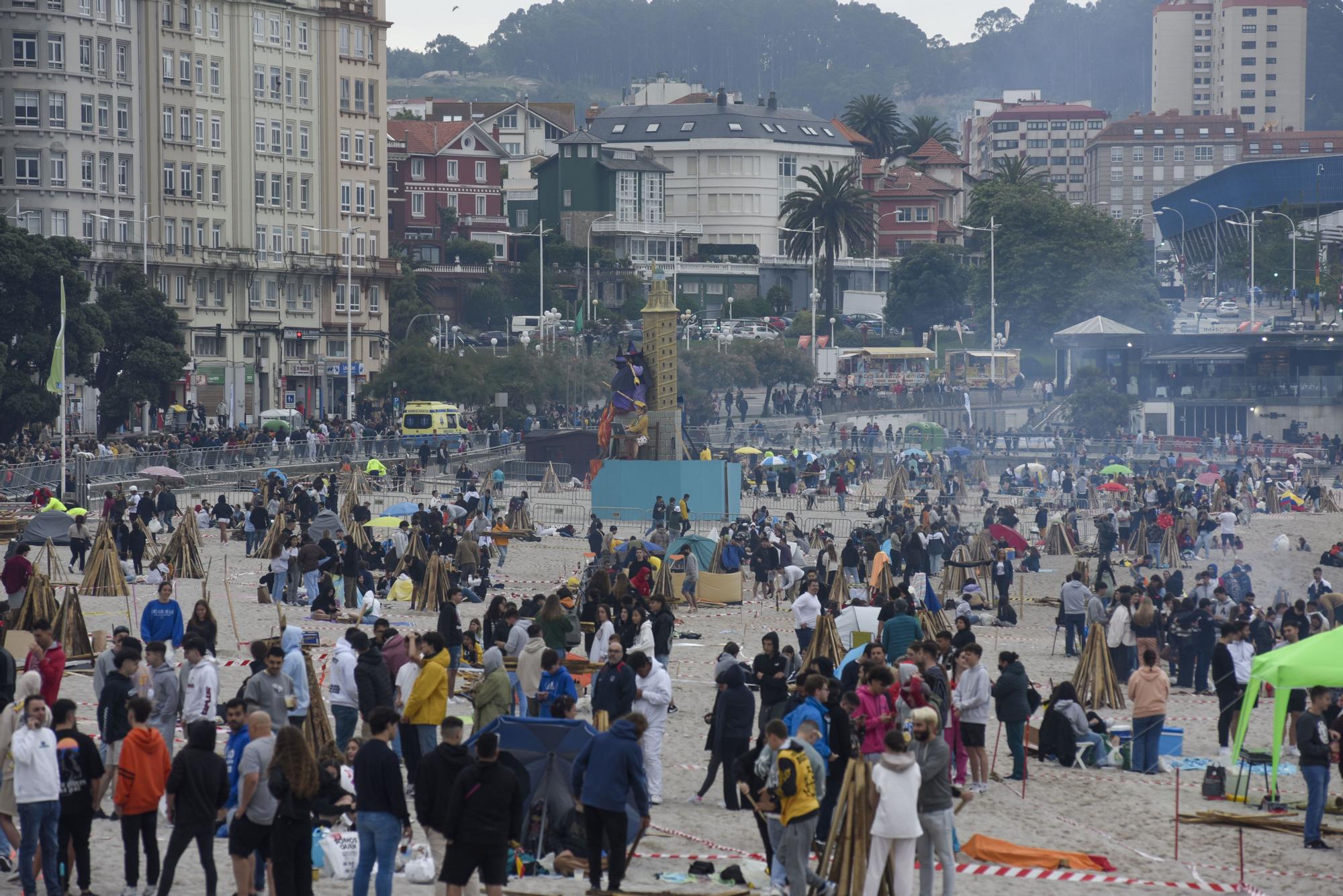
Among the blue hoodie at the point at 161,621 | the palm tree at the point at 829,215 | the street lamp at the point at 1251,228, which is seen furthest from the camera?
the palm tree at the point at 829,215

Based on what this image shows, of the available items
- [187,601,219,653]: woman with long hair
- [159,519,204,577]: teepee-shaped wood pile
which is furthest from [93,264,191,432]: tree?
[187,601,219,653]: woman with long hair

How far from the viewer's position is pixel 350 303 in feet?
237

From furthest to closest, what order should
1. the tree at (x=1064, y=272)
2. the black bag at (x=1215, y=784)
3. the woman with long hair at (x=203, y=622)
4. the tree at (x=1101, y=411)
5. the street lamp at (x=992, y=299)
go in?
the tree at (x=1064, y=272) < the street lamp at (x=992, y=299) < the tree at (x=1101, y=411) < the woman with long hair at (x=203, y=622) < the black bag at (x=1215, y=784)

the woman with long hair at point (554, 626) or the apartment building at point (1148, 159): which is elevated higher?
the apartment building at point (1148, 159)

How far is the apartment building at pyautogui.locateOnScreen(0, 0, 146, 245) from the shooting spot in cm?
6619

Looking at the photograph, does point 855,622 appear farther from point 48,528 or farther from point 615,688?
point 48,528

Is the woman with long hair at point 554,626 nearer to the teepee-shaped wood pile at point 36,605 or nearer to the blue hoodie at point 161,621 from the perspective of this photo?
the blue hoodie at point 161,621

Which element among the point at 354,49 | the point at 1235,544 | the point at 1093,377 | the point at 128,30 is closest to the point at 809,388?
the point at 1093,377

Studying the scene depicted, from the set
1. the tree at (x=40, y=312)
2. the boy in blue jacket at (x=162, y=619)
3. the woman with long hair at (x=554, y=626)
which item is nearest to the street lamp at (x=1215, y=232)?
the tree at (x=40, y=312)

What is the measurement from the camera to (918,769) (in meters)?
11.7

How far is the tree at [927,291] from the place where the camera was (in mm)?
105938

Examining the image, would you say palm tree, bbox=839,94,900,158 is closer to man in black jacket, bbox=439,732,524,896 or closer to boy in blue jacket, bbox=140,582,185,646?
boy in blue jacket, bbox=140,582,185,646

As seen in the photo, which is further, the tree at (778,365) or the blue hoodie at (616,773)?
the tree at (778,365)

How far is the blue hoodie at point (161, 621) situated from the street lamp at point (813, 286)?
69.3m
